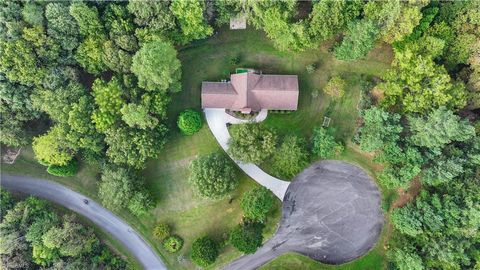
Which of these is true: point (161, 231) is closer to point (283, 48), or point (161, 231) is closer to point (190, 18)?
point (190, 18)

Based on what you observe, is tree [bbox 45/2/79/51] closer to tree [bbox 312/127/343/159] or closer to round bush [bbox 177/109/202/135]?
round bush [bbox 177/109/202/135]

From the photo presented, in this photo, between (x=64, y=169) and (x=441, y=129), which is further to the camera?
Result: (x=64, y=169)

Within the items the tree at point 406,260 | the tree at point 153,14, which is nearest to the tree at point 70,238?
the tree at point 153,14

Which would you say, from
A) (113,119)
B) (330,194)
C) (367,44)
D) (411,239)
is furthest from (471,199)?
(113,119)

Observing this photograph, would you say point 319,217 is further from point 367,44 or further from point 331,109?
point 367,44

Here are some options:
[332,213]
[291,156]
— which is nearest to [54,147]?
[291,156]
